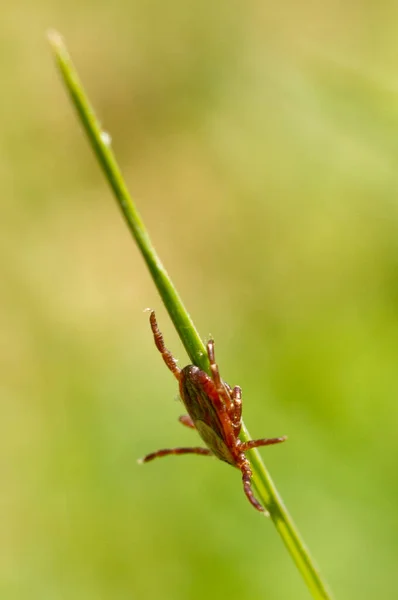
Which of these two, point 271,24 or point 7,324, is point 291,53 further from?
point 7,324

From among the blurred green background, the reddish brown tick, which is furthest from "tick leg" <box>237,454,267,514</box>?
the blurred green background

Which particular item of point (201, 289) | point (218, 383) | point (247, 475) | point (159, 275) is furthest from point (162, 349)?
point (201, 289)

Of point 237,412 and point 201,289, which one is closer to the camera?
point 237,412

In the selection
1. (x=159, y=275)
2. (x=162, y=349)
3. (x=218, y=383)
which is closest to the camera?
(x=159, y=275)

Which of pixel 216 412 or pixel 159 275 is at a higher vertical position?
pixel 159 275

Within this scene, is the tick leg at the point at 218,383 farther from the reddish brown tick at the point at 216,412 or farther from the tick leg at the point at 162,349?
the tick leg at the point at 162,349

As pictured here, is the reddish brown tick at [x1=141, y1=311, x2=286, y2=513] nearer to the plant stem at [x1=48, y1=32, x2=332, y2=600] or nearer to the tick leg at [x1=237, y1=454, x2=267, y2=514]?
the tick leg at [x1=237, y1=454, x2=267, y2=514]

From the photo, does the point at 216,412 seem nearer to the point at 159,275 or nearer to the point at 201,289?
the point at 159,275
